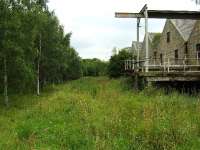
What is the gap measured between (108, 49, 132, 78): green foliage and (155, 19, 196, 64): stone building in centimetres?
856

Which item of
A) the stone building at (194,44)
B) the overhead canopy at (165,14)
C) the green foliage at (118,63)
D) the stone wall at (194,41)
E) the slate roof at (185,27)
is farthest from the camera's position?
the green foliage at (118,63)

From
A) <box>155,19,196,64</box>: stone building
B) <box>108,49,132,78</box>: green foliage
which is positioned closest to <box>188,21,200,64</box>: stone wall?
<box>155,19,196,64</box>: stone building

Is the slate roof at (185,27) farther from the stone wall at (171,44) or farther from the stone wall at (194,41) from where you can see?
the stone wall at (194,41)

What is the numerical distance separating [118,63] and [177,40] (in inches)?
656

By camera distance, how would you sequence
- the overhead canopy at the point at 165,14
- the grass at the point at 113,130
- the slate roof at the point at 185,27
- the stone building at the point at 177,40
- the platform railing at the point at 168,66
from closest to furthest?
the grass at the point at 113,130 < the platform railing at the point at 168,66 < the overhead canopy at the point at 165,14 < the stone building at the point at 177,40 < the slate roof at the point at 185,27

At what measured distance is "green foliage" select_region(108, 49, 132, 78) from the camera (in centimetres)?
5952

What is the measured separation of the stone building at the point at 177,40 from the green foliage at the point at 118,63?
8561mm

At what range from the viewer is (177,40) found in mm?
44656

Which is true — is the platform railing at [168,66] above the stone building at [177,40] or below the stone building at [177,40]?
below

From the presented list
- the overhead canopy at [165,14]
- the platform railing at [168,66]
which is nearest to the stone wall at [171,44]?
the platform railing at [168,66]

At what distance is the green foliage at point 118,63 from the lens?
59.5 m

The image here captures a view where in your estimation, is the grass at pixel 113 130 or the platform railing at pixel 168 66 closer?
the grass at pixel 113 130

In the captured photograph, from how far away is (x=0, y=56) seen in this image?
27.5 meters

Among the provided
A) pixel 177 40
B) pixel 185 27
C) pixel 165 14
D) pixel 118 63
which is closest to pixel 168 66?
pixel 165 14
